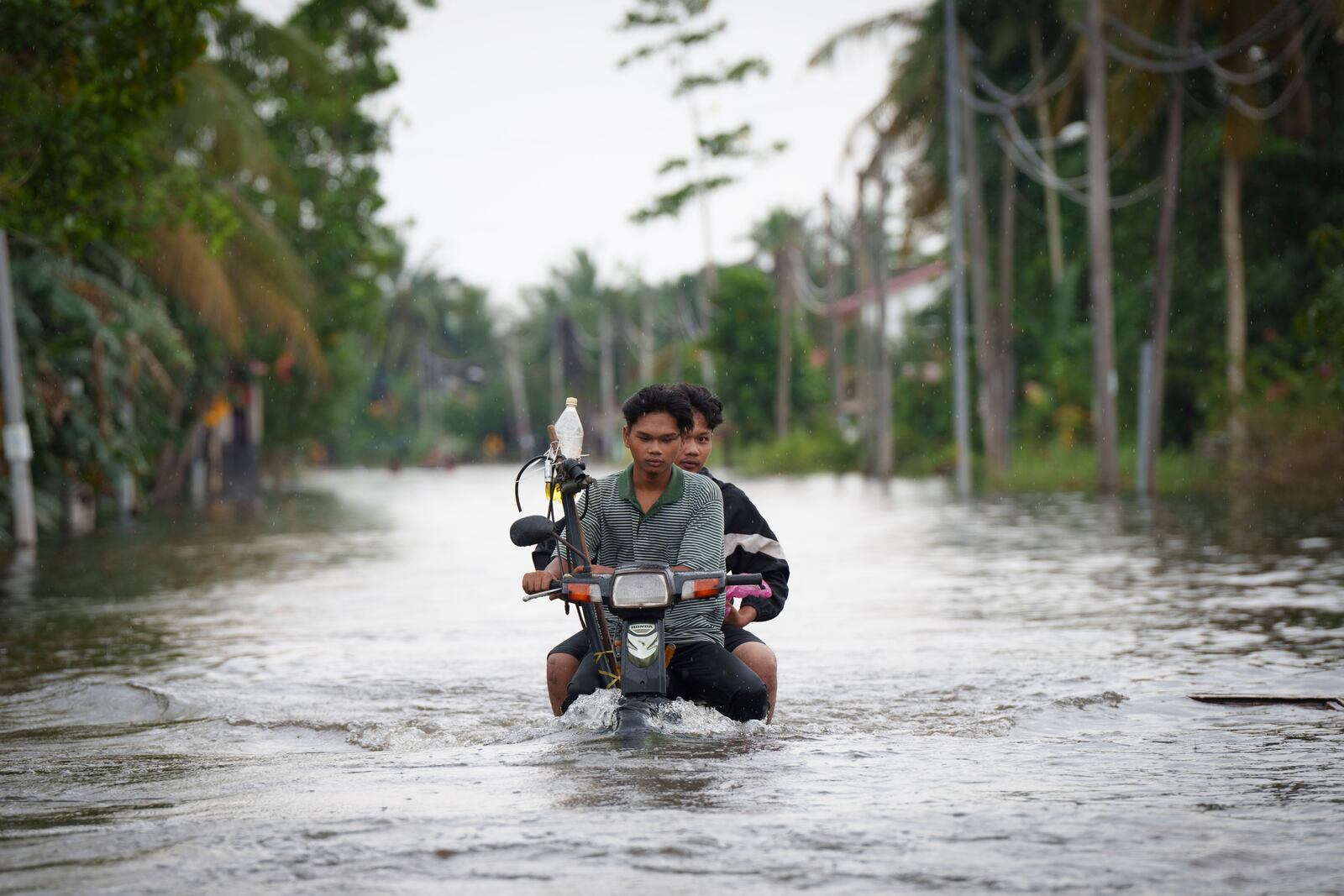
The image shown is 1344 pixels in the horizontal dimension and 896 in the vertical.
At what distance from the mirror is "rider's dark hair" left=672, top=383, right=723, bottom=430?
0.96 meters

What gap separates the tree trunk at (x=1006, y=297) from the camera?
43062 millimetres

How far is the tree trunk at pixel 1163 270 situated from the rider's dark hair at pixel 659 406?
89.8ft

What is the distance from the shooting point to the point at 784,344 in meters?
64.1

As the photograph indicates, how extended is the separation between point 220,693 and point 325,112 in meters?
32.4

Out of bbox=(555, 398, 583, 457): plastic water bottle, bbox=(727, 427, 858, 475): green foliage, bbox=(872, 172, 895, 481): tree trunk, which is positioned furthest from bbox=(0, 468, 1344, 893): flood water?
bbox=(727, 427, 858, 475): green foliage

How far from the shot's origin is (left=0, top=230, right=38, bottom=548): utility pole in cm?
2281

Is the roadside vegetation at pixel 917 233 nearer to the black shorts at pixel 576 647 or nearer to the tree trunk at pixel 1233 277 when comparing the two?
the tree trunk at pixel 1233 277

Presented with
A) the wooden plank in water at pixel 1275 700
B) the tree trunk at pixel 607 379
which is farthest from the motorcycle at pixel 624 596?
the tree trunk at pixel 607 379

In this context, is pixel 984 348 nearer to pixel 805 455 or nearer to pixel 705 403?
pixel 805 455

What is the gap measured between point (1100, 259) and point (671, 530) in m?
28.1

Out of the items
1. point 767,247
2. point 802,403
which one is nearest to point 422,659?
point 802,403

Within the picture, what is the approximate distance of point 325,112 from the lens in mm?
40844

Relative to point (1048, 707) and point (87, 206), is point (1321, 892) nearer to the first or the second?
point (1048, 707)

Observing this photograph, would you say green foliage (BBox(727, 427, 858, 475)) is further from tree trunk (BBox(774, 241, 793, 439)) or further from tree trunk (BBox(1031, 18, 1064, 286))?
tree trunk (BBox(1031, 18, 1064, 286))
